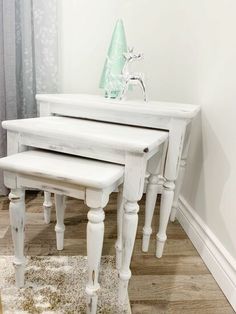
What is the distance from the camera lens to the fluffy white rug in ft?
3.23

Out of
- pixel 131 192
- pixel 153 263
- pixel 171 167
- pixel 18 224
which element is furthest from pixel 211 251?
pixel 18 224

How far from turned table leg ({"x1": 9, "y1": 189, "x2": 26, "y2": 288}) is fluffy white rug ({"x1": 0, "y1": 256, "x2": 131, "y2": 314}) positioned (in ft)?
0.19

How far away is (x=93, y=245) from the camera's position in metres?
0.84

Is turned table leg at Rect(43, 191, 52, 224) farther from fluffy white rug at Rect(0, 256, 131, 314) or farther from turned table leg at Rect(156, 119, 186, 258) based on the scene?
turned table leg at Rect(156, 119, 186, 258)

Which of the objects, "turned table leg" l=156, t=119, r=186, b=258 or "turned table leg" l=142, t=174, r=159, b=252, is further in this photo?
"turned table leg" l=142, t=174, r=159, b=252

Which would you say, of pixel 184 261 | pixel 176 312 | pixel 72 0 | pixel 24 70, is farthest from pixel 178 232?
pixel 72 0

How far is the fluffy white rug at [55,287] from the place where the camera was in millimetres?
986

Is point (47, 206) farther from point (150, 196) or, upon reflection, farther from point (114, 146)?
point (114, 146)

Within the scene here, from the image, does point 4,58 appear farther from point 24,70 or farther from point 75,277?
point 75,277

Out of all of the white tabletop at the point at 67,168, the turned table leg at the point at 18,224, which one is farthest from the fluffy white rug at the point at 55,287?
the white tabletop at the point at 67,168

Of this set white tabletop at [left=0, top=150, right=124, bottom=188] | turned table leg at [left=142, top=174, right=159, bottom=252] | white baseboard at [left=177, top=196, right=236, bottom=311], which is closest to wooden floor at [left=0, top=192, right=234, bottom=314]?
white baseboard at [left=177, top=196, right=236, bottom=311]

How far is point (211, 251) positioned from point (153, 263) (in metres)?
0.26

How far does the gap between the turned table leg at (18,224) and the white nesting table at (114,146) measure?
0.17 metres

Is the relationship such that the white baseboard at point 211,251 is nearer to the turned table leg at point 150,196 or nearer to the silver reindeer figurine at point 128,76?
the turned table leg at point 150,196
